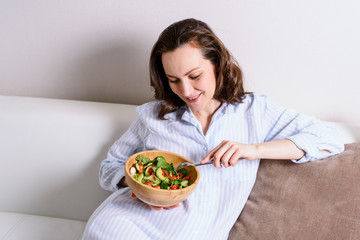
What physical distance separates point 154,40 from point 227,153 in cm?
72

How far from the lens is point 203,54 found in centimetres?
115

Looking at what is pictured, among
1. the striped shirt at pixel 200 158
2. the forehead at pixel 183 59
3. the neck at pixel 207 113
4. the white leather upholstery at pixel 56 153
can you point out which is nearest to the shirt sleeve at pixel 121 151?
the striped shirt at pixel 200 158

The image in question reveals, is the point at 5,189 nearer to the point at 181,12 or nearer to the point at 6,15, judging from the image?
the point at 6,15

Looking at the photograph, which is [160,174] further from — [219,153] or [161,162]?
[219,153]

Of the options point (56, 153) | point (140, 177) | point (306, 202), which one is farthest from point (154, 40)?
point (306, 202)

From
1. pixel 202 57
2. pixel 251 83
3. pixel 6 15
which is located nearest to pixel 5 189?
pixel 6 15

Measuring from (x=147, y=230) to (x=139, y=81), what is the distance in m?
0.78

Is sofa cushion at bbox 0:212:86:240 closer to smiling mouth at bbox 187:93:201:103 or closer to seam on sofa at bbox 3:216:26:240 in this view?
seam on sofa at bbox 3:216:26:240

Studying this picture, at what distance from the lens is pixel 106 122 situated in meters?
1.50

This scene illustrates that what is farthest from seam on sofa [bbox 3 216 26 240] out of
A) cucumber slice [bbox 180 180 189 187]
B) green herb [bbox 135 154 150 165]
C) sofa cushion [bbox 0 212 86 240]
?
cucumber slice [bbox 180 180 189 187]

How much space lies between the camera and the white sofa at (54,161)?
4.93 ft

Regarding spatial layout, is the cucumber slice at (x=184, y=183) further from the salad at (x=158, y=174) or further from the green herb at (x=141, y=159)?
the green herb at (x=141, y=159)

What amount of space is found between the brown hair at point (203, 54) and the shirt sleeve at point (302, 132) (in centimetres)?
14

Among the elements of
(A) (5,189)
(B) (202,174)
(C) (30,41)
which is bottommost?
(A) (5,189)
